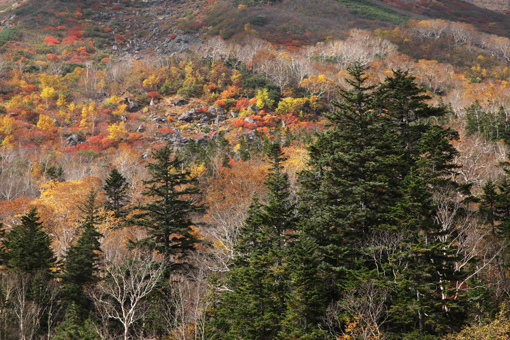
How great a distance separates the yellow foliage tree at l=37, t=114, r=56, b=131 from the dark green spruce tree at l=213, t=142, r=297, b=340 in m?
75.1

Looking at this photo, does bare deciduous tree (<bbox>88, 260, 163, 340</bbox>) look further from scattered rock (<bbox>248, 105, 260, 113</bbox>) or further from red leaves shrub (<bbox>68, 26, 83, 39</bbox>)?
red leaves shrub (<bbox>68, 26, 83, 39</bbox>)

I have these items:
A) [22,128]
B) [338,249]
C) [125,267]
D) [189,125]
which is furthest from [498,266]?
[22,128]

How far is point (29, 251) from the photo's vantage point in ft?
85.7

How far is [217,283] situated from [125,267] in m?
6.08

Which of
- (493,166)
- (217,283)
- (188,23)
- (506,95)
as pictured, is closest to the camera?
(217,283)

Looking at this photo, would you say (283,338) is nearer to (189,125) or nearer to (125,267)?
(125,267)

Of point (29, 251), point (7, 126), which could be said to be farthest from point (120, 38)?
point (29, 251)

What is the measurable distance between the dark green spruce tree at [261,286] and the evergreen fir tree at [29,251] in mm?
15210

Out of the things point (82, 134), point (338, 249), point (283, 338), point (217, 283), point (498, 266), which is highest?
point (338, 249)

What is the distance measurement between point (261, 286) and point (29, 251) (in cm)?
1939

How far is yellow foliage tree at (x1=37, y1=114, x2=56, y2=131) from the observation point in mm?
77500

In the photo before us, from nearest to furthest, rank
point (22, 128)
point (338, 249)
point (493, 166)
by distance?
point (338, 249)
point (493, 166)
point (22, 128)

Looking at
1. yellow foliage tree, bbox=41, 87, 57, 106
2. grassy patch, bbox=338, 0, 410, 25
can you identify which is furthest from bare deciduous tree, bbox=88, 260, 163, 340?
grassy patch, bbox=338, 0, 410, 25

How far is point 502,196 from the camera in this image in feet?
A: 71.6
